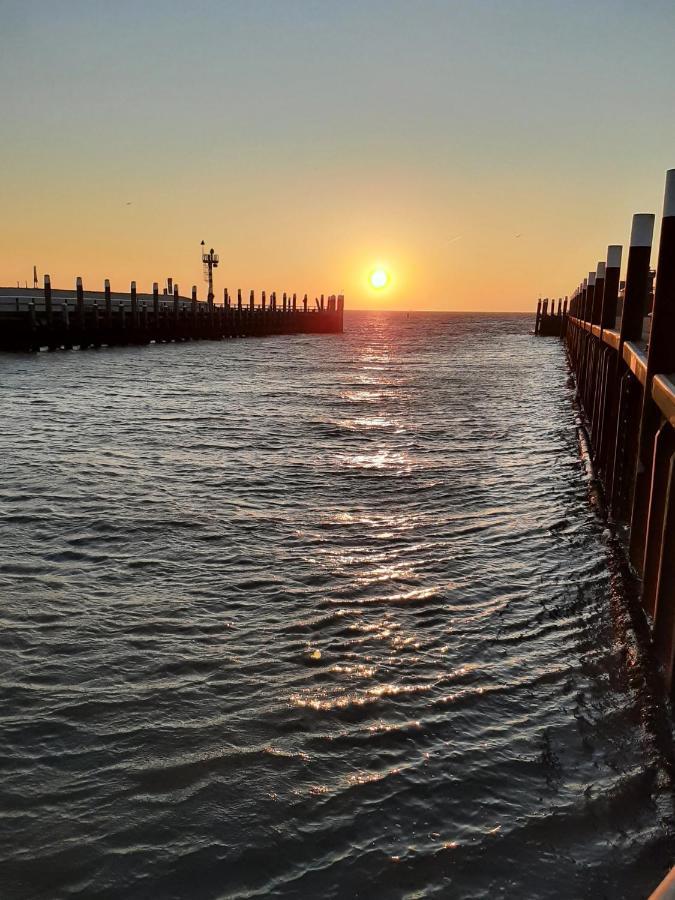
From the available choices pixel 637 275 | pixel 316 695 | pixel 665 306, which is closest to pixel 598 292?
pixel 637 275

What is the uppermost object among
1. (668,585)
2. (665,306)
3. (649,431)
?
(665,306)

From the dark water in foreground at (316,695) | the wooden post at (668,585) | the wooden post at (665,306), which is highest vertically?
the wooden post at (665,306)

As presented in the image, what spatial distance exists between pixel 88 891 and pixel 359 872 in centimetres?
103

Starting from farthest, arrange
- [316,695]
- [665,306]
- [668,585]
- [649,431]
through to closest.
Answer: [649,431] < [665,306] < [316,695] < [668,585]

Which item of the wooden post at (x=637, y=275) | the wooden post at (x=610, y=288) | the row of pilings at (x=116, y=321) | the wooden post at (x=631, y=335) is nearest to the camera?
the wooden post at (x=631, y=335)

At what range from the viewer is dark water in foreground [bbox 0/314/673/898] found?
123 inches

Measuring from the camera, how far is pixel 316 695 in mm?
4352

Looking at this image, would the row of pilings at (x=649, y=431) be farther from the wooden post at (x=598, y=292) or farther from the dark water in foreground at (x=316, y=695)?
the wooden post at (x=598, y=292)

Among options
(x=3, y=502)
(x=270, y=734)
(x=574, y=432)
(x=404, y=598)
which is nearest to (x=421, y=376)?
(x=574, y=432)

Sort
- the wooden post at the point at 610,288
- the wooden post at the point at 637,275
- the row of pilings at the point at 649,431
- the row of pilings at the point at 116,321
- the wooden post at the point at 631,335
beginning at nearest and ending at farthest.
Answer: the row of pilings at the point at 649,431 → the wooden post at the point at 631,335 → the wooden post at the point at 637,275 → the wooden post at the point at 610,288 → the row of pilings at the point at 116,321

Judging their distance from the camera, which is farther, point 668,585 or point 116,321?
point 116,321

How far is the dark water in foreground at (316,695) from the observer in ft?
10.2

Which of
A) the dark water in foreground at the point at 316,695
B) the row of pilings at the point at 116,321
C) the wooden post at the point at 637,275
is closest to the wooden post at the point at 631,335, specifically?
the wooden post at the point at 637,275

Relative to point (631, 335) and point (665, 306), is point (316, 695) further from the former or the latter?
point (631, 335)
